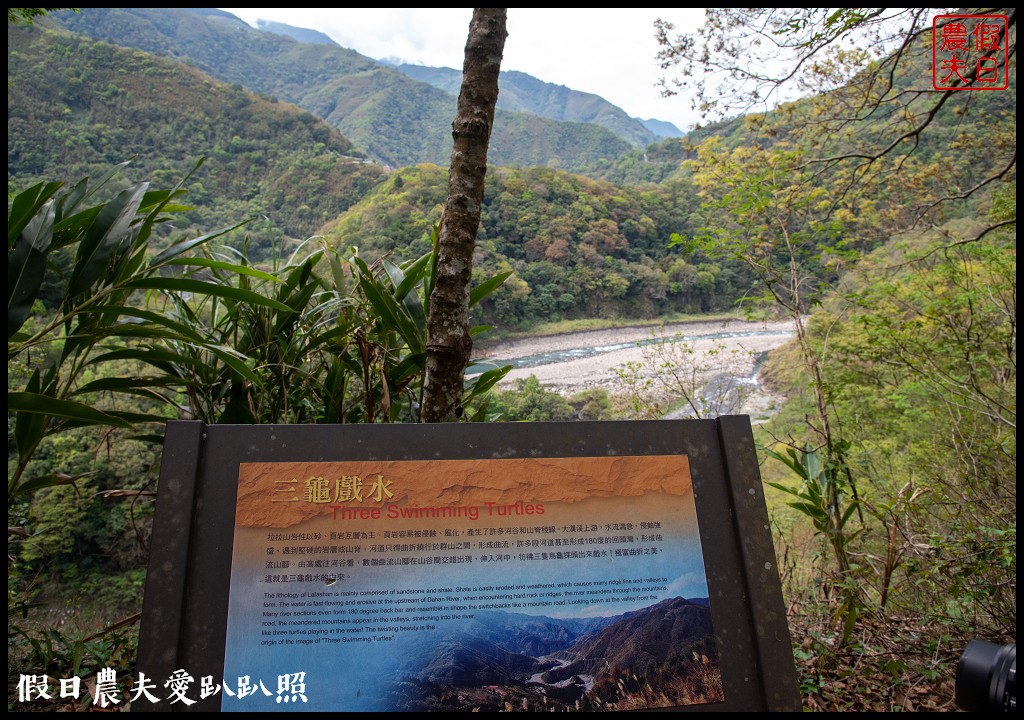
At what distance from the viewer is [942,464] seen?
11.9 ft

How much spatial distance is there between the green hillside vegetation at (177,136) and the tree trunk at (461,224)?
7.23 metres

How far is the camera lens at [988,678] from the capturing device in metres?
0.81

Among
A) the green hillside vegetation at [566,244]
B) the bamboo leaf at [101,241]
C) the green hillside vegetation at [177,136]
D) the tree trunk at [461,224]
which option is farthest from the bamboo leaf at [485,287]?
the green hillside vegetation at [177,136]

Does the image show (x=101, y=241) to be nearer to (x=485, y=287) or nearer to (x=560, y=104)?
(x=485, y=287)

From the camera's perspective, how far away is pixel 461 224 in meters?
1.54

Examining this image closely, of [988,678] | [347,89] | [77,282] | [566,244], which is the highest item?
[347,89]

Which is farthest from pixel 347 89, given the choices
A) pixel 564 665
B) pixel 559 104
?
pixel 564 665

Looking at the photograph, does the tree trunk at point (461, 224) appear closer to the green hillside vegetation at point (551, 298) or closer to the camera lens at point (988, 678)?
the green hillside vegetation at point (551, 298)

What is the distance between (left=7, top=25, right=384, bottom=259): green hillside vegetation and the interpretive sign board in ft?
25.6

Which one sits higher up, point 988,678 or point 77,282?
point 77,282

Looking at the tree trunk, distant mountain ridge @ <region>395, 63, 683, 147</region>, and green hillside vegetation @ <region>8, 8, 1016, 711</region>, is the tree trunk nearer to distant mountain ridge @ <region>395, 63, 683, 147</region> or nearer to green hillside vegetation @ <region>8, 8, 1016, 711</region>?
green hillside vegetation @ <region>8, 8, 1016, 711</region>

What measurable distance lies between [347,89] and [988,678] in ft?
57.0

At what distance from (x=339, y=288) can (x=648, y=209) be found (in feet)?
21.7

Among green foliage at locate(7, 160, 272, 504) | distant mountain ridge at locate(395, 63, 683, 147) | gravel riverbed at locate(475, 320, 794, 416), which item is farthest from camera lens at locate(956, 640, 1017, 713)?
distant mountain ridge at locate(395, 63, 683, 147)
